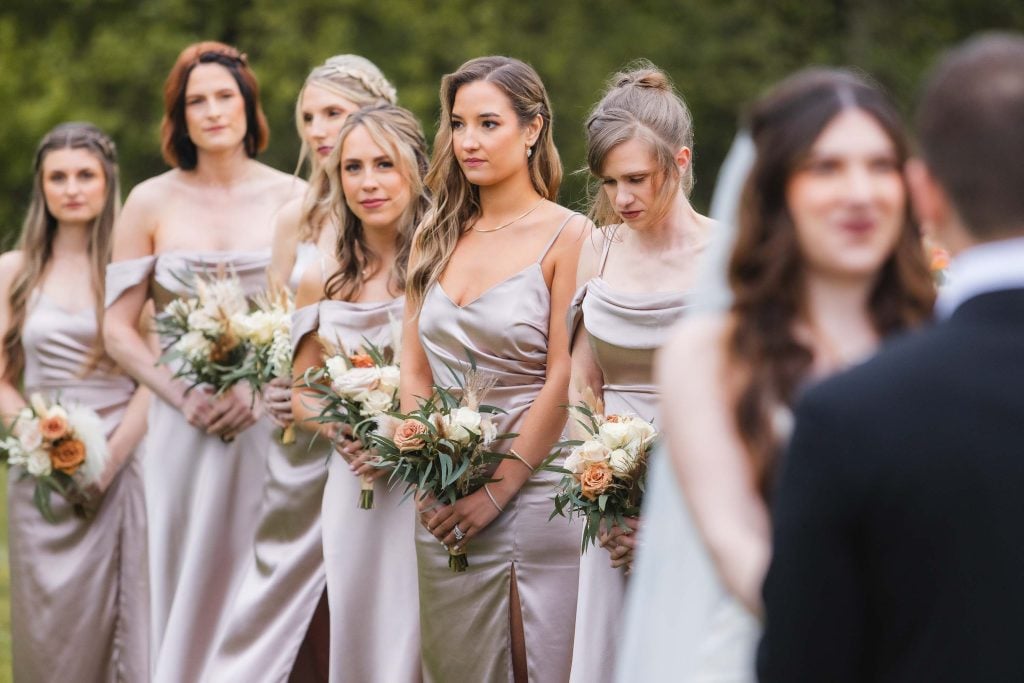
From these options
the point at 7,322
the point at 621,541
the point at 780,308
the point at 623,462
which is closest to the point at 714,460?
the point at 780,308

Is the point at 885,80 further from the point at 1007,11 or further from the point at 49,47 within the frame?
the point at 49,47

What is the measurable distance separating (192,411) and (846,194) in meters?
5.38

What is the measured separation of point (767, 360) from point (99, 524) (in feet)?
18.4

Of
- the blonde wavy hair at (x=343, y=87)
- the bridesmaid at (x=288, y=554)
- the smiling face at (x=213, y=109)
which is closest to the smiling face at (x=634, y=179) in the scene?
the bridesmaid at (x=288, y=554)

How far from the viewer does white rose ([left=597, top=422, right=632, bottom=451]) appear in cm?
500

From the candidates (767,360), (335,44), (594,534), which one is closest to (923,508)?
(767,360)

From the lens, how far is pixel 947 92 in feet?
7.77

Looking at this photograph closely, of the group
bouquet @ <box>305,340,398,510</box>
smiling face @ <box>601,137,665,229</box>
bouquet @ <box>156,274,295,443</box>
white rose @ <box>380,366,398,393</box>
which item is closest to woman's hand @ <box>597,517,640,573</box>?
smiling face @ <box>601,137,665,229</box>

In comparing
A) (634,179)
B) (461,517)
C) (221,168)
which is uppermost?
(221,168)

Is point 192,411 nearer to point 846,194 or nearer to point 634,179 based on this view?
point 634,179

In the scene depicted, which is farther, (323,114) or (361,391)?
(323,114)

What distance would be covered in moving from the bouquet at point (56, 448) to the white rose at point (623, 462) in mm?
3263

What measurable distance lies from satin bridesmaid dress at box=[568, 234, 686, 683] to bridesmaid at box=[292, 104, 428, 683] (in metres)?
1.18

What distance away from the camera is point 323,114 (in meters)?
7.68
